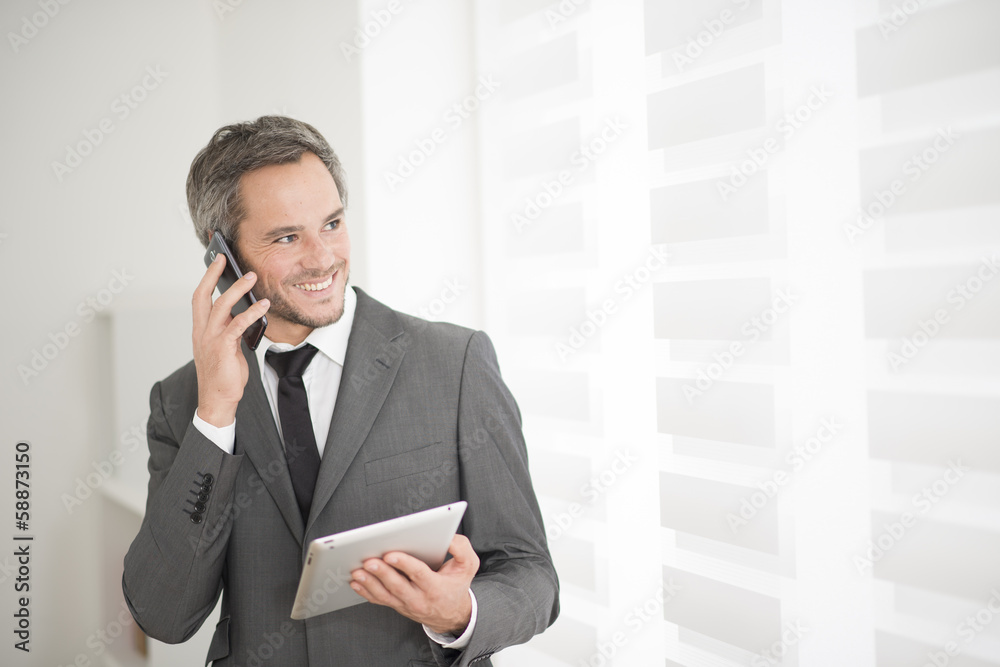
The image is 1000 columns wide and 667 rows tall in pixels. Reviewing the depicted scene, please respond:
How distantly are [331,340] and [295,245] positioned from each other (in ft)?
0.74

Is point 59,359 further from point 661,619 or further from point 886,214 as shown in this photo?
point 886,214

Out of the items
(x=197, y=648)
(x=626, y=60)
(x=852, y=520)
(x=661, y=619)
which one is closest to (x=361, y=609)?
(x=661, y=619)

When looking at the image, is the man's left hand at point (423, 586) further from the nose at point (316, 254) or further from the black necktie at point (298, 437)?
the nose at point (316, 254)

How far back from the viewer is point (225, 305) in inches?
54.8

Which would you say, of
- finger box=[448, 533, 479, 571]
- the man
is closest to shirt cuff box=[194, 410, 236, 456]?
the man

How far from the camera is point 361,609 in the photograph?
139 cm

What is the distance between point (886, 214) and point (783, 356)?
1.21ft
